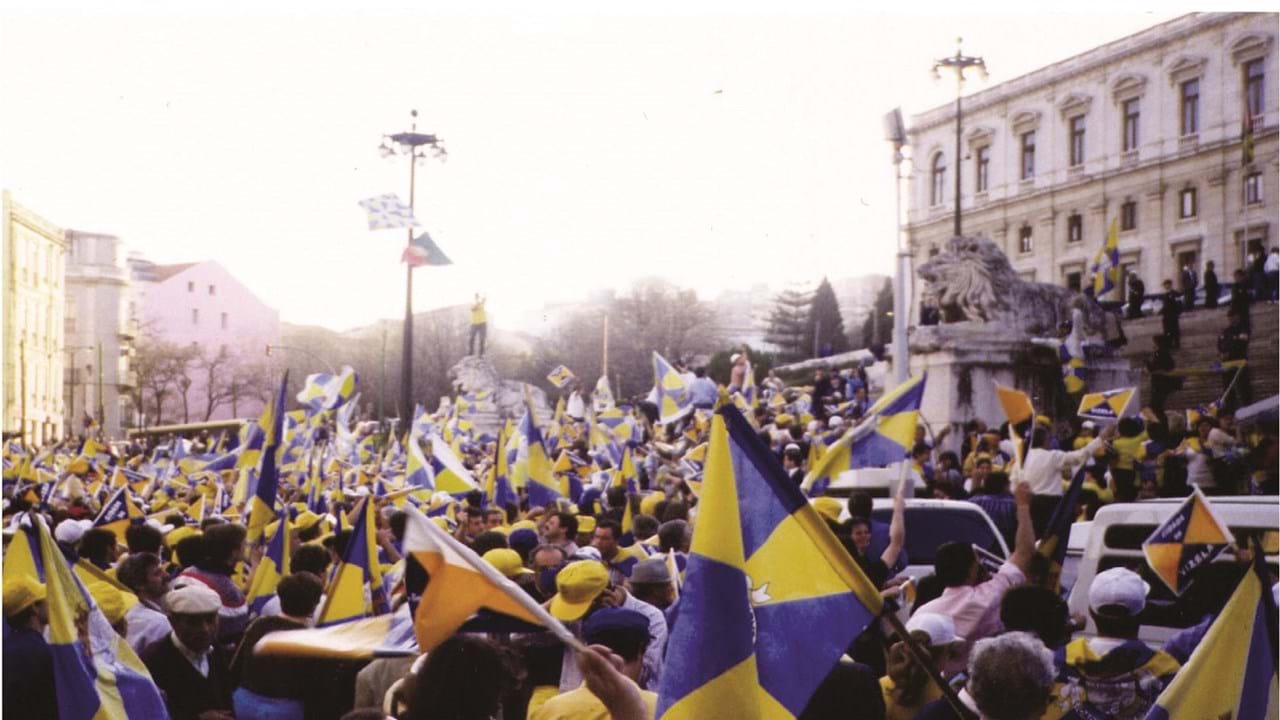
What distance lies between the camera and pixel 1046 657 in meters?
3.94

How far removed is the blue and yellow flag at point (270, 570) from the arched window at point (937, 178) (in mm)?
45906

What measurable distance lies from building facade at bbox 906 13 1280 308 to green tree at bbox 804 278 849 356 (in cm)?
1396

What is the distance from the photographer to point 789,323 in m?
69.8

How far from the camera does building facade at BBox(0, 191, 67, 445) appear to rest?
2442 cm

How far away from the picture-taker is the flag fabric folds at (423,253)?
23.8 meters

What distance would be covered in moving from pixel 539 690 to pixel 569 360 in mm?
53778

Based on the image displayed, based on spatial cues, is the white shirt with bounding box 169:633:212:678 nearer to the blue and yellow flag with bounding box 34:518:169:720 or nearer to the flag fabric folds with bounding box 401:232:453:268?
the blue and yellow flag with bounding box 34:518:169:720

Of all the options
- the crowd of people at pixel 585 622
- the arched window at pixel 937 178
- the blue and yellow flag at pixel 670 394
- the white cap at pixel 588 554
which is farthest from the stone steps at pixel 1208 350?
the arched window at pixel 937 178

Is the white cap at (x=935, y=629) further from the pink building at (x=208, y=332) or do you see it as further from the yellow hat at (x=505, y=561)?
the pink building at (x=208, y=332)

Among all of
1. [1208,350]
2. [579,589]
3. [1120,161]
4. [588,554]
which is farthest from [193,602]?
[1120,161]

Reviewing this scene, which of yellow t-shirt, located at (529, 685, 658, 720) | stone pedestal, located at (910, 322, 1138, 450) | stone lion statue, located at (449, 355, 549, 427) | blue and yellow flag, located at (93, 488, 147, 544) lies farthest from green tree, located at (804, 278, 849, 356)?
yellow t-shirt, located at (529, 685, 658, 720)

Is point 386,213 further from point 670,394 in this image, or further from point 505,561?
point 505,561

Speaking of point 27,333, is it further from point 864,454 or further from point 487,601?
point 487,601

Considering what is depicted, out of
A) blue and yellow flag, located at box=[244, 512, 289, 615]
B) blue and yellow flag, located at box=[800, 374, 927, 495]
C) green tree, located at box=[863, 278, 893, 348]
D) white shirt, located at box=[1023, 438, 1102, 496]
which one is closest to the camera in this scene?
blue and yellow flag, located at box=[244, 512, 289, 615]
